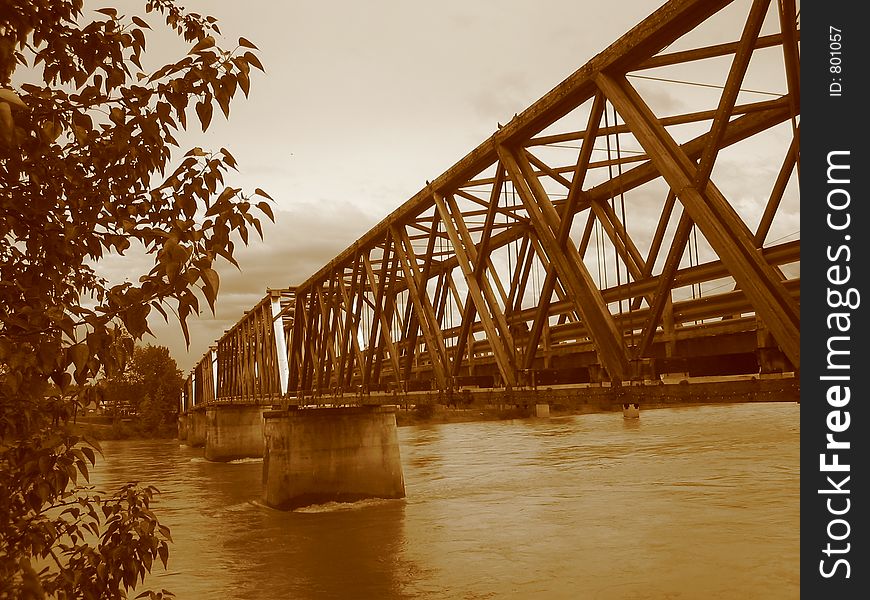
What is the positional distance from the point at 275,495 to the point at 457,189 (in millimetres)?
19371

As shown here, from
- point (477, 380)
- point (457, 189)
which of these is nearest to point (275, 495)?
point (477, 380)

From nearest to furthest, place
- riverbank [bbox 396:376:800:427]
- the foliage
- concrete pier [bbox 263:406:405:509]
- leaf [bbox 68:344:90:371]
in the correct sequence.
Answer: leaf [bbox 68:344:90:371]
riverbank [bbox 396:376:800:427]
concrete pier [bbox 263:406:405:509]
the foliage

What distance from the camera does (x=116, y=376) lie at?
3373 mm

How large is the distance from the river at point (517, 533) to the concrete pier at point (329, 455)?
29.6 inches

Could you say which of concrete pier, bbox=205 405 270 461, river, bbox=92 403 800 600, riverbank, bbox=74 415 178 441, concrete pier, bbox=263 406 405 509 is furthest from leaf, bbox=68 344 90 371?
riverbank, bbox=74 415 178 441

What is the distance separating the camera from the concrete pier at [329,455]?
31.8m

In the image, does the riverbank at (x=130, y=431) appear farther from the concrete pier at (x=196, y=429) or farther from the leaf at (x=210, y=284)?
the leaf at (x=210, y=284)

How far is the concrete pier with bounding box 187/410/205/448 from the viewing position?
7775 cm

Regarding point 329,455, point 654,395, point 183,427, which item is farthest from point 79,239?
point 183,427

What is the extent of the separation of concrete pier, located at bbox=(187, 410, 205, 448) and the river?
82.6 feet

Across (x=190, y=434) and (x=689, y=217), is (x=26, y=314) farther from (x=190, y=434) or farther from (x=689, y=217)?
(x=190, y=434)

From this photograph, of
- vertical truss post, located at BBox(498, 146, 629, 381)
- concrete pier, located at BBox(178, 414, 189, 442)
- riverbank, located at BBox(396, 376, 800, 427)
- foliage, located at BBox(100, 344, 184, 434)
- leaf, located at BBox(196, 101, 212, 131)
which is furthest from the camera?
foliage, located at BBox(100, 344, 184, 434)

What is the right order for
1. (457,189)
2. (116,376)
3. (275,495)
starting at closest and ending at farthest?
(116,376)
(457,189)
(275,495)

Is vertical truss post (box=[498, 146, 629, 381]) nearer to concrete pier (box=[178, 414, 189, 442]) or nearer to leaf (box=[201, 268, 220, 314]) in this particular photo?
leaf (box=[201, 268, 220, 314])
